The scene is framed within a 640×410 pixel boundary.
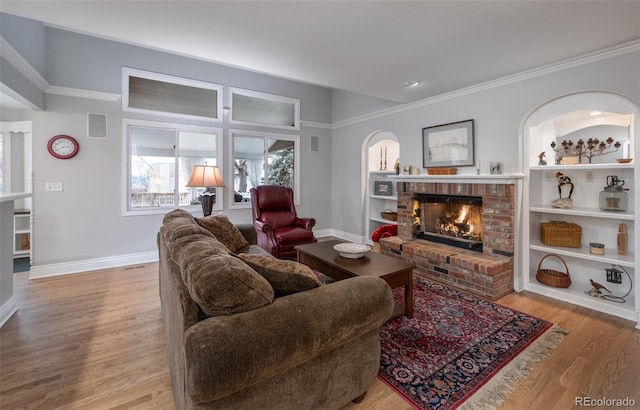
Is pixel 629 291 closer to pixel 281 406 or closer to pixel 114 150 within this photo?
pixel 281 406

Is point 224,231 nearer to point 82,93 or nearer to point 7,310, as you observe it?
point 7,310

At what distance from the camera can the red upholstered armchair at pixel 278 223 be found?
A: 383 centimetres

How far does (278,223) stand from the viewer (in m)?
4.38

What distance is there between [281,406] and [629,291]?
3.49 m

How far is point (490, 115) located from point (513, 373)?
2889 millimetres

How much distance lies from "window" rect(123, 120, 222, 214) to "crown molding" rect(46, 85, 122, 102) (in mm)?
357

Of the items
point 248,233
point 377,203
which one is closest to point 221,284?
point 248,233

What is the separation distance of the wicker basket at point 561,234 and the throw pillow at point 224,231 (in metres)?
3.37

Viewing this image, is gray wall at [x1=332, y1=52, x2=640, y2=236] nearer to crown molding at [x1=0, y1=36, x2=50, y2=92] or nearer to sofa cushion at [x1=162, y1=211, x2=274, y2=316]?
sofa cushion at [x1=162, y1=211, x2=274, y2=316]

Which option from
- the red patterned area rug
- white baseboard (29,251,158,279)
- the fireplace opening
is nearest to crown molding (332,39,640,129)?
the fireplace opening

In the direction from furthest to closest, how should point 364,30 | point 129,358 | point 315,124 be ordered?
point 315,124 → point 364,30 → point 129,358

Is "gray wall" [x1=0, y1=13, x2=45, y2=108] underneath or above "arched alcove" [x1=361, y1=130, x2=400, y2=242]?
above

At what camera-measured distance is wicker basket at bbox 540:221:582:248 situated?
118 inches

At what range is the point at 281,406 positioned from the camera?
1.23 m
